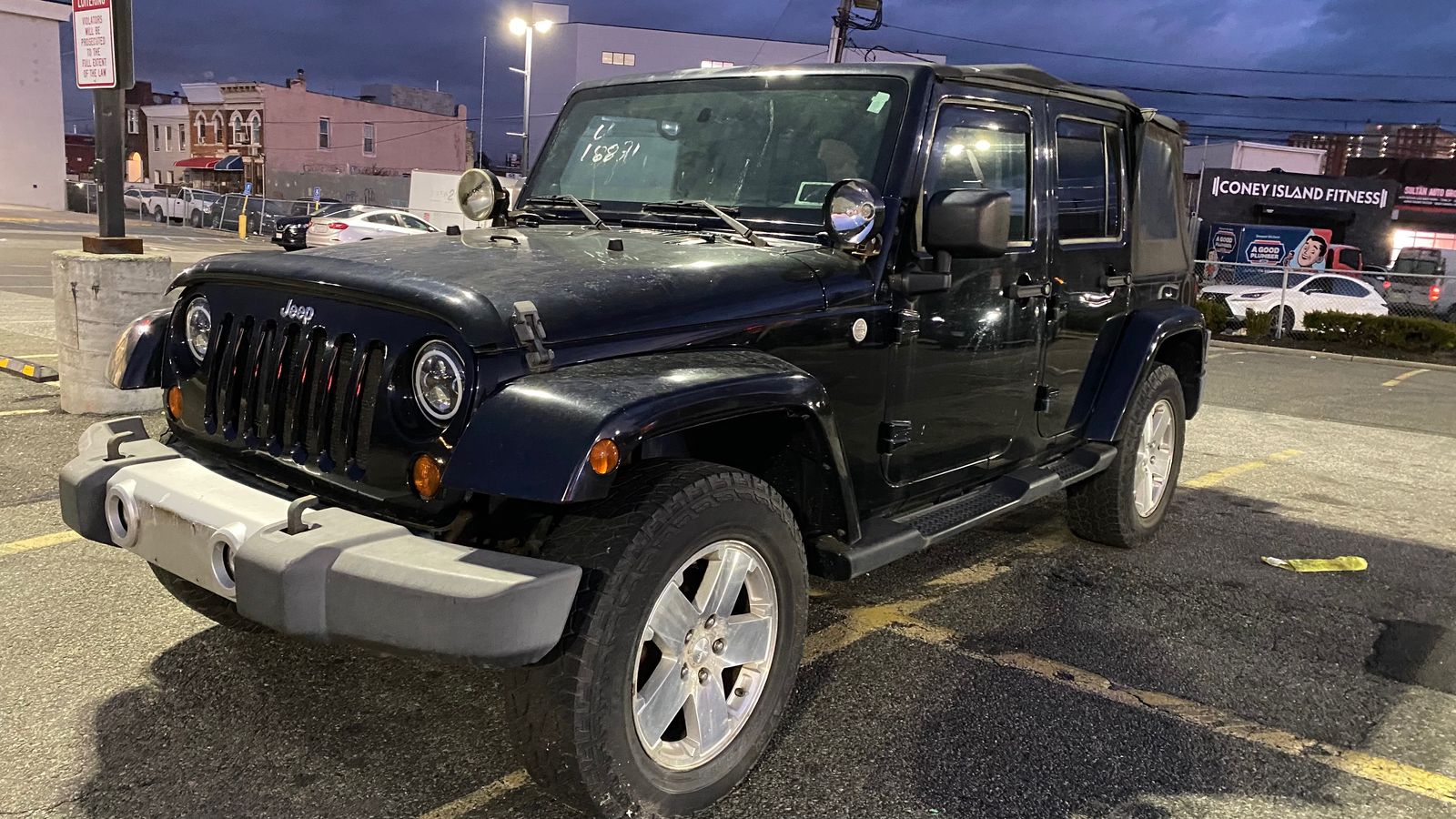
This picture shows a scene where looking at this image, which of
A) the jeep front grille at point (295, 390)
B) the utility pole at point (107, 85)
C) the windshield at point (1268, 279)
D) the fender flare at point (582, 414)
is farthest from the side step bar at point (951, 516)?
the windshield at point (1268, 279)

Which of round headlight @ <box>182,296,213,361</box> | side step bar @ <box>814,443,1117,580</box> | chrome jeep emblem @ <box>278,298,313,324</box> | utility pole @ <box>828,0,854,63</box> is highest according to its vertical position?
utility pole @ <box>828,0,854,63</box>

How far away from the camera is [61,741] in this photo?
2.96m

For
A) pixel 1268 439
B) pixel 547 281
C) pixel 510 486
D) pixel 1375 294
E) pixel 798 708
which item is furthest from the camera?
pixel 1375 294

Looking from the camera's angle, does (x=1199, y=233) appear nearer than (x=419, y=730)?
No

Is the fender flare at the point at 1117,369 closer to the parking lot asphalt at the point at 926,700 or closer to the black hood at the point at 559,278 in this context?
the parking lot asphalt at the point at 926,700

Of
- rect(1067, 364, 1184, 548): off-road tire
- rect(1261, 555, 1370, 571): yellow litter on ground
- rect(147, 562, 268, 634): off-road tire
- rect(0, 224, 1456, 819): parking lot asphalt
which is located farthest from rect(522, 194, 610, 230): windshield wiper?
rect(1261, 555, 1370, 571): yellow litter on ground

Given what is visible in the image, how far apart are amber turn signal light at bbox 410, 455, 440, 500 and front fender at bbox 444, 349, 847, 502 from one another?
0.20m

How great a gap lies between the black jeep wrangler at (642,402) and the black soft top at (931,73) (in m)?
0.02

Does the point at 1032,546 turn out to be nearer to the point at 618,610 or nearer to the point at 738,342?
the point at 738,342

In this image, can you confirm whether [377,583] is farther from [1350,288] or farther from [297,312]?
[1350,288]

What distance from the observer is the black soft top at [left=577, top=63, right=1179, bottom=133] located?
365 cm

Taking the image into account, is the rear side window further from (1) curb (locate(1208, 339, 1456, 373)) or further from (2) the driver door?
(2) the driver door

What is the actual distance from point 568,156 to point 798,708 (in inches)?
92.0

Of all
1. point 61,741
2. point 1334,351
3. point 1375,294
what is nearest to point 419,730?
point 61,741
